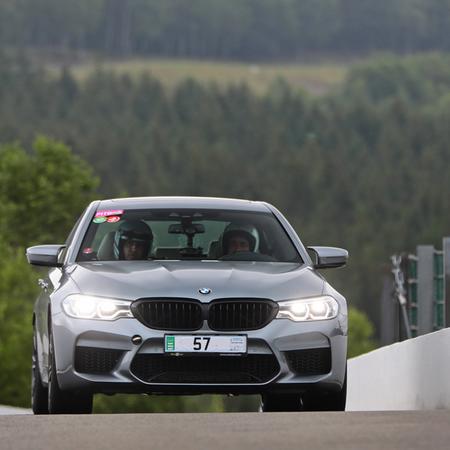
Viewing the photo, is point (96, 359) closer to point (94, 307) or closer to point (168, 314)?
point (94, 307)

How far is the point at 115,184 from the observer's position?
178625mm

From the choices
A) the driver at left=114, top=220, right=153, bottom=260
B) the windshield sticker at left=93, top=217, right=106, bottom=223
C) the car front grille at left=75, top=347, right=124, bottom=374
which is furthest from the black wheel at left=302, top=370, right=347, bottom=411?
the windshield sticker at left=93, top=217, right=106, bottom=223

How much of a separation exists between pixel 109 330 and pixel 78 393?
47 centimetres

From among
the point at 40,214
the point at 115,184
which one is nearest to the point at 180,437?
the point at 40,214

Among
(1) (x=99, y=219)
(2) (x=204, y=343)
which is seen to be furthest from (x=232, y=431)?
(1) (x=99, y=219)

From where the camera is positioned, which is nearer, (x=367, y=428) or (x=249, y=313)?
(x=367, y=428)

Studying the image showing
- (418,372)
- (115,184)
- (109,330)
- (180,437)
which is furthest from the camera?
(115,184)

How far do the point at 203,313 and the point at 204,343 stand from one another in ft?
0.55

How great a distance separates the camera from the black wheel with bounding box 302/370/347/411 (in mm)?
10500

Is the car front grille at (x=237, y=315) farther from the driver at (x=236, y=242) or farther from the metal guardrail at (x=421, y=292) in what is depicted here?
the metal guardrail at (x=421, y=292)

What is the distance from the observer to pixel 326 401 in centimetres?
1053

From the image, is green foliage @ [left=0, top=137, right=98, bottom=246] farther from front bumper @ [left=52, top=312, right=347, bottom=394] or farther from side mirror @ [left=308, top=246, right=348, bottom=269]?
front bumper @ [left=52, top=312, right=347, bottom=394]

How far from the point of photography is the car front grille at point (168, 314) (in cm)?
1001

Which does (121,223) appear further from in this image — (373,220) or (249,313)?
(373,220)
